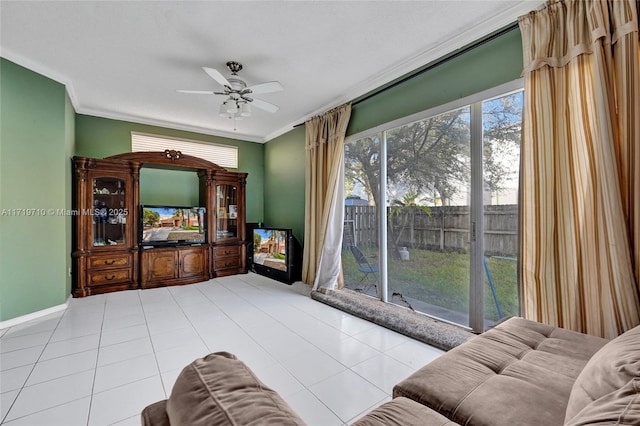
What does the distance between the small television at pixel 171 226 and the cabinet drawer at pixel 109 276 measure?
463 millimetres

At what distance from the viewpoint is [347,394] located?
70.2 inches

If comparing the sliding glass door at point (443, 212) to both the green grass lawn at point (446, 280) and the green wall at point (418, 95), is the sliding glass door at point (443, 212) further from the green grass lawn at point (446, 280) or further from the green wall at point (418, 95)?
the green wall at point (418, 95)

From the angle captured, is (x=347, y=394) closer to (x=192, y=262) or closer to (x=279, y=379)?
(x=279, y=379)

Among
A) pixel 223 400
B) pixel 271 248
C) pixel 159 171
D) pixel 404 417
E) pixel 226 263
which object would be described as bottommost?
pixel 226 263

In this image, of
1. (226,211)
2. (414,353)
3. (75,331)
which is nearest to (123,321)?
(75,331)

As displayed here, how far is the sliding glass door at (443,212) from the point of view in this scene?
2.39 m

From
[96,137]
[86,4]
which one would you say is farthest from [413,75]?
[96,137]

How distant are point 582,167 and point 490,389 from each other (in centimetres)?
154

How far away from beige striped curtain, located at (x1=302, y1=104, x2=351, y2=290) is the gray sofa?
2.45m

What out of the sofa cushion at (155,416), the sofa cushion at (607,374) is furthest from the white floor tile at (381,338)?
the sofa cushion at (155,416)

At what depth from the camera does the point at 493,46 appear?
2379mm

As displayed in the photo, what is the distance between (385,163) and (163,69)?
2.70 m

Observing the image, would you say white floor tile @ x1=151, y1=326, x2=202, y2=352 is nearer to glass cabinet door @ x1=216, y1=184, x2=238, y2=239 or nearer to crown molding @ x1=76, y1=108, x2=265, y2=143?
glass cabinet door @ x1=216, y1=184, x2=238, y2=239

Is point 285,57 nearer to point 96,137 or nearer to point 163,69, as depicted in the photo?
point 163,69
